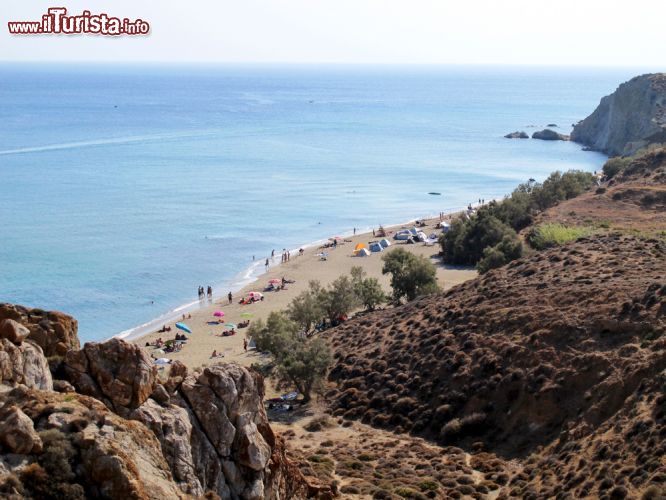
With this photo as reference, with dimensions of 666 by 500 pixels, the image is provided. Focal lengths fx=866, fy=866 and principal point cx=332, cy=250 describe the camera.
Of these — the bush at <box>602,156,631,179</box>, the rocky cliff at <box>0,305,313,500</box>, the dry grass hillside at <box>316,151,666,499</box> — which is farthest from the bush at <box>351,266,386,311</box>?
the bush at <box>602,156,631,179</box>

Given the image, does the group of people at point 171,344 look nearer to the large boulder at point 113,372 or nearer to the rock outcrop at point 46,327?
the rock outcrop at point 46,327

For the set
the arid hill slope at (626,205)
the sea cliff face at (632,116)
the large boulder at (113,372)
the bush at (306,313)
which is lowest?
the bush at (306,313)

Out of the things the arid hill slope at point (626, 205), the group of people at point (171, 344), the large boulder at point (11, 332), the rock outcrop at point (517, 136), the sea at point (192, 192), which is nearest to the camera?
the large boulder at point (11, 332)

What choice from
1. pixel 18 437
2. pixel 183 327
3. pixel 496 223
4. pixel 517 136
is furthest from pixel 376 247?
pixel 517 136

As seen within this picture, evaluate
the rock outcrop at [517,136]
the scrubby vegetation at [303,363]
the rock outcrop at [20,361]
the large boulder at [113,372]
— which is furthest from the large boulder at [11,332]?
the rock outcrop at [517,136]

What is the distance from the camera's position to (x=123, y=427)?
13039 mm

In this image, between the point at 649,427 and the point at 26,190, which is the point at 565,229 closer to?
the point at 649,427

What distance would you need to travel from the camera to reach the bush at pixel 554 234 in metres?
51.3

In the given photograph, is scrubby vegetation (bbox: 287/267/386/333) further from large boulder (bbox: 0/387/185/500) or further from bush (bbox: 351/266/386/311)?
large boulder (bbox: 0/387/185/500)

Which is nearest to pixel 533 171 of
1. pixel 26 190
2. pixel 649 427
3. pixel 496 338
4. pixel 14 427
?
pixel 26 190

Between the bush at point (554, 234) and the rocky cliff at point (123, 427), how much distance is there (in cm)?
3608

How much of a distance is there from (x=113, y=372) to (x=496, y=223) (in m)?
49.3

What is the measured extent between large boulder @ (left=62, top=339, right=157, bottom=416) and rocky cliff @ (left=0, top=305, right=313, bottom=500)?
17 millimetres

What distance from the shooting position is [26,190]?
100m
